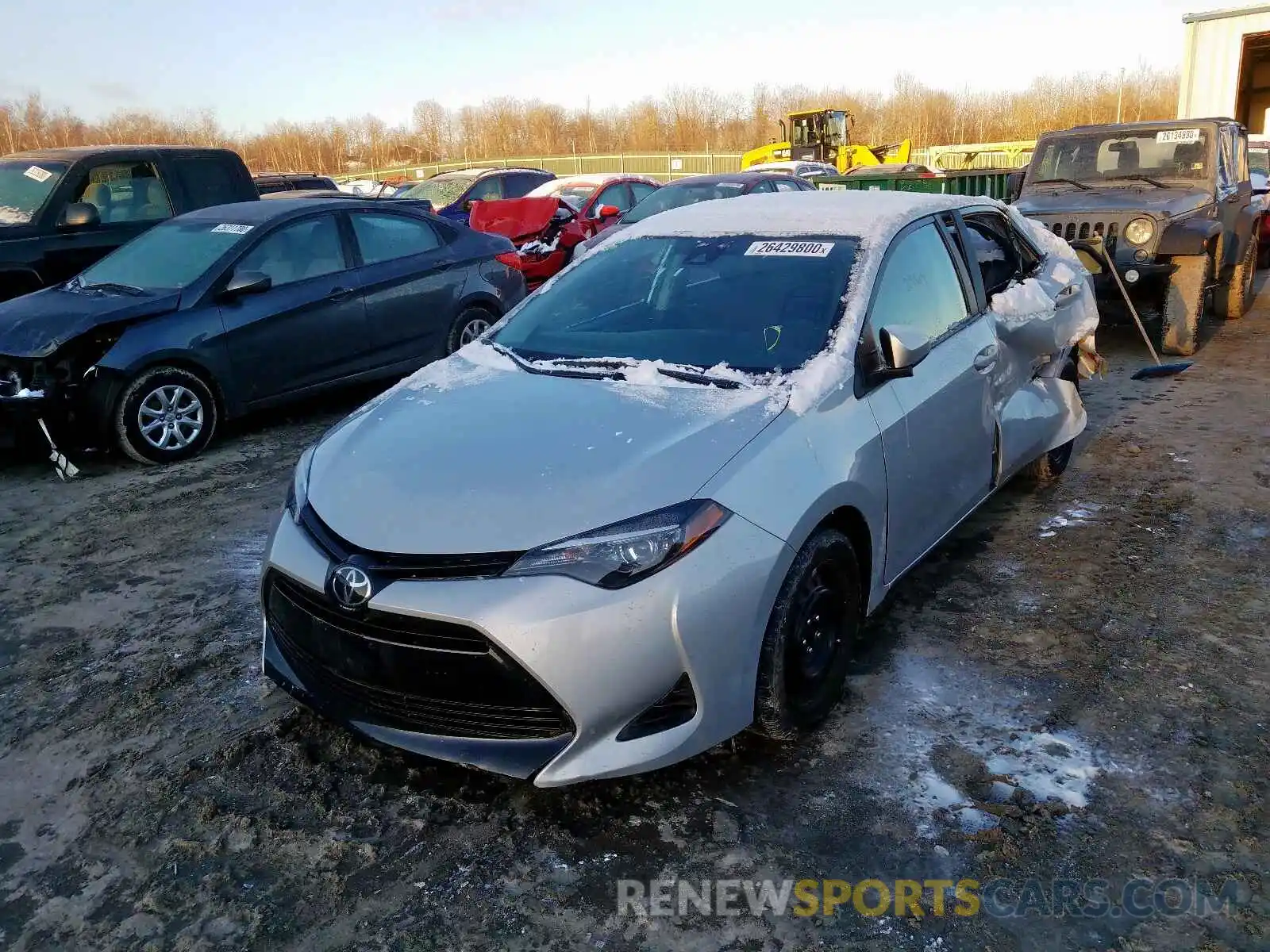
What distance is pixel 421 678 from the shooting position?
2.56 metres

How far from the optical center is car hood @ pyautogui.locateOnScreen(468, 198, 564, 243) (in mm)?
12078

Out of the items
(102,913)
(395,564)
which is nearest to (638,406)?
(395,564)

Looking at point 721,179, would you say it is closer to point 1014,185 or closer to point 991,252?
point 1014,185

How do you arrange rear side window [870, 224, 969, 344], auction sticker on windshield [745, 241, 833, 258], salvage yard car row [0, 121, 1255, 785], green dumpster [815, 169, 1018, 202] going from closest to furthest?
salvage yard car row [0, 121, 1255, 785]
rear side window [870, 224, 969, 344]
auction sticker on windshield [745, 241, 833, 258]
green dumpster [815, 169, 1018, 202]

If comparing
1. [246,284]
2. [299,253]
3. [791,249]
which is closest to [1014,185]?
[299,253]

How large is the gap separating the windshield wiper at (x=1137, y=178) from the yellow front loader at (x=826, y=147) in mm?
19471

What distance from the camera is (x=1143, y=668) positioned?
11.3ft

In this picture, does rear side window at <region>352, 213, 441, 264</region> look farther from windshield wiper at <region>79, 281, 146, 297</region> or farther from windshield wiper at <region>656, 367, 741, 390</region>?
windshield wiper at <region>656, 367, 741, 390</region>

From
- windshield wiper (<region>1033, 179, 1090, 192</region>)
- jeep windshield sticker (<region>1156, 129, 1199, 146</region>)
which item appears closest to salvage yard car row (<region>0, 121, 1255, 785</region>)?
windshield wiper (<region>1033, 179, 1090, 192</region>)

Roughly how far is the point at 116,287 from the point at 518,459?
4.98 metres

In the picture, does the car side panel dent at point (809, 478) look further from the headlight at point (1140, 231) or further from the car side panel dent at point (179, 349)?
the headlight at point (1140, 231)

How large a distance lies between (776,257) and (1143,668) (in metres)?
1.97

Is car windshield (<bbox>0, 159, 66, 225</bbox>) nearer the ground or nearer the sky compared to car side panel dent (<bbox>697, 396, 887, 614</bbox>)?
nearer the sky

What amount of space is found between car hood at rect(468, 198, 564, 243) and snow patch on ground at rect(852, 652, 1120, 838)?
377 inches
